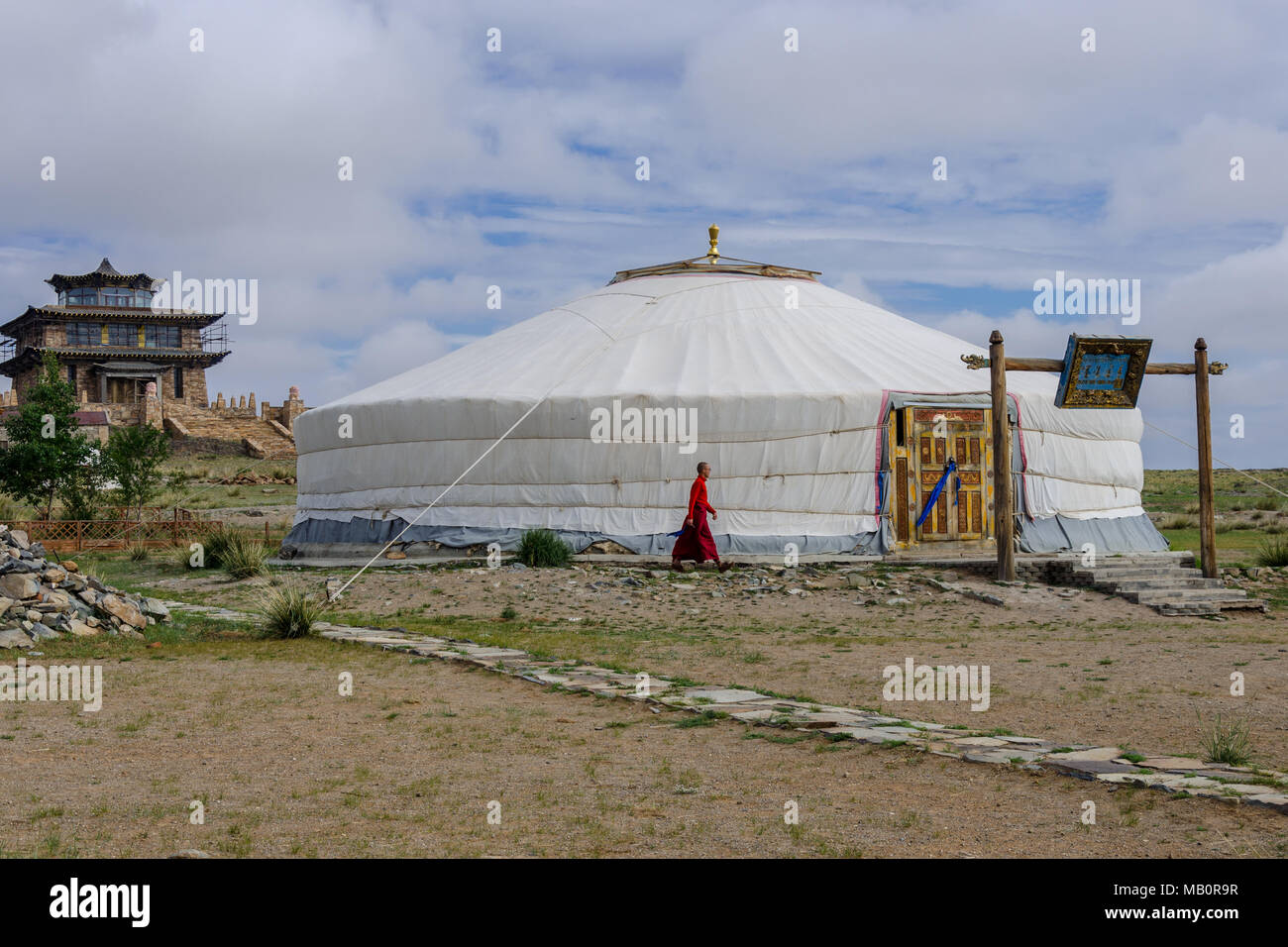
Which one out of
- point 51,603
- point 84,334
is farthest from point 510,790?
point 84,334

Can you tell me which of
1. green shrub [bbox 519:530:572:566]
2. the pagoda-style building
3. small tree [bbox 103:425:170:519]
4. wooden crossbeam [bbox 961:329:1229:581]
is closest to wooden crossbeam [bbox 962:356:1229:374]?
wooden crossbeam [bbox 961:329:1229:581]

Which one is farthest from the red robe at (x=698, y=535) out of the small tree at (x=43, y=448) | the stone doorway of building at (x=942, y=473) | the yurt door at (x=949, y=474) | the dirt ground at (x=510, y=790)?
the small tree at (x=43, y=448)

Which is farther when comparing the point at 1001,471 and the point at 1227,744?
the point at 1001,471

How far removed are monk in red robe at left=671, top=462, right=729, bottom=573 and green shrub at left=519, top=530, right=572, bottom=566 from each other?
45.8 inches

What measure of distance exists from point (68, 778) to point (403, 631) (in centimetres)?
463

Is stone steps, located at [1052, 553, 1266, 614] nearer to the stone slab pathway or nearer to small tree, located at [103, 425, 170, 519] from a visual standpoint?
the stone slab pathway

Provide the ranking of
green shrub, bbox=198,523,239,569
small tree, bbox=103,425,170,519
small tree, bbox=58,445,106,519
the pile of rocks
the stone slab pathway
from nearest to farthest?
the stone slab pathway < the pile of rocks < green shrub, bbox=198,523,239,569 < small tree, bbox=58,445,106,519 < small tree, bbox=103,425,170,519

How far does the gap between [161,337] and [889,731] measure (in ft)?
164

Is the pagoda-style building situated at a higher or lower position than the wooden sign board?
higher

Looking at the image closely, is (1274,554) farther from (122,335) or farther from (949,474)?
(122,335)

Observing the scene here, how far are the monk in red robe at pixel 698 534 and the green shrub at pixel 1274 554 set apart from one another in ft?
21.2

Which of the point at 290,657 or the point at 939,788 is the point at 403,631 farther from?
the point at 939,788

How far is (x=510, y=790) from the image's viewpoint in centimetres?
452

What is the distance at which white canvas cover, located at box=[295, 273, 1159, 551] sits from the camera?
13.6 metres
